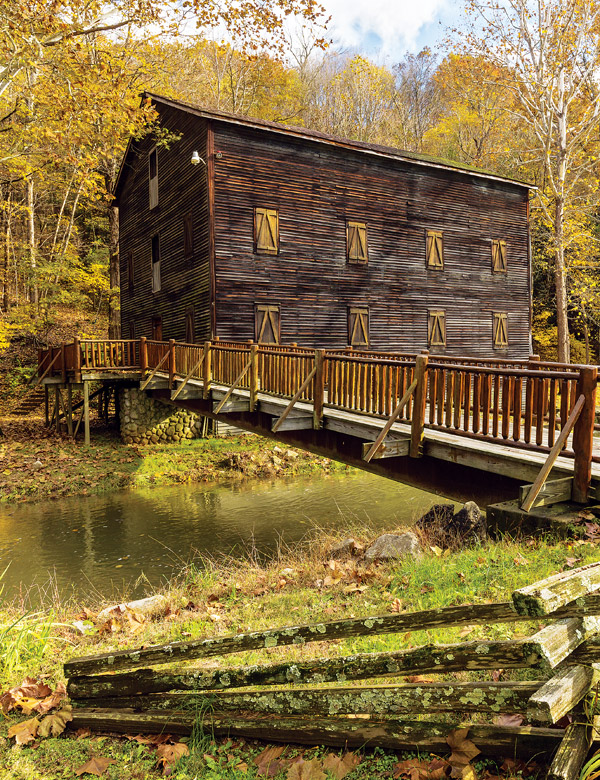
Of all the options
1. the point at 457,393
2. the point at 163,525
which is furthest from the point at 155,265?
the point at 457,393

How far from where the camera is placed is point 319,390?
9.15 meters

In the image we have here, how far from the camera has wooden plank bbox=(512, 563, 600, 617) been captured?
1997mm

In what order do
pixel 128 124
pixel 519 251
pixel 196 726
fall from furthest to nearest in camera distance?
1. pixel 519 251
2. pixel 128 124
3. pixel 196 726

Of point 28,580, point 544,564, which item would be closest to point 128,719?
point 544,564

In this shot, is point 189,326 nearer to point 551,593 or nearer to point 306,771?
point 306,771

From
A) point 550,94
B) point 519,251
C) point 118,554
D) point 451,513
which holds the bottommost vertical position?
point 118,554

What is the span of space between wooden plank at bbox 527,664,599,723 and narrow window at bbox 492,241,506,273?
26190 mm

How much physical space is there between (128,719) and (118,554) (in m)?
8.03

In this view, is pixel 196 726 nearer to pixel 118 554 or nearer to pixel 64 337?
pixel 118 554

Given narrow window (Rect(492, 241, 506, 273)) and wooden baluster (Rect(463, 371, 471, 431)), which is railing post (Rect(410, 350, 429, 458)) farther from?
narrow window (Rect(492, 241, 506, 273))

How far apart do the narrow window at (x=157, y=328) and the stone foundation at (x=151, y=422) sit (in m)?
4.11

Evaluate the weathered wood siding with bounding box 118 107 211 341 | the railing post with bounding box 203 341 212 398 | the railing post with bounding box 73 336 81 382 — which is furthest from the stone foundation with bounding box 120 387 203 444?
the railing post with bounding box 203 341 212 398

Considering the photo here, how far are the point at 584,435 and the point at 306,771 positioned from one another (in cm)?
432

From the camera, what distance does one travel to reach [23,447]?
59.3 ft
